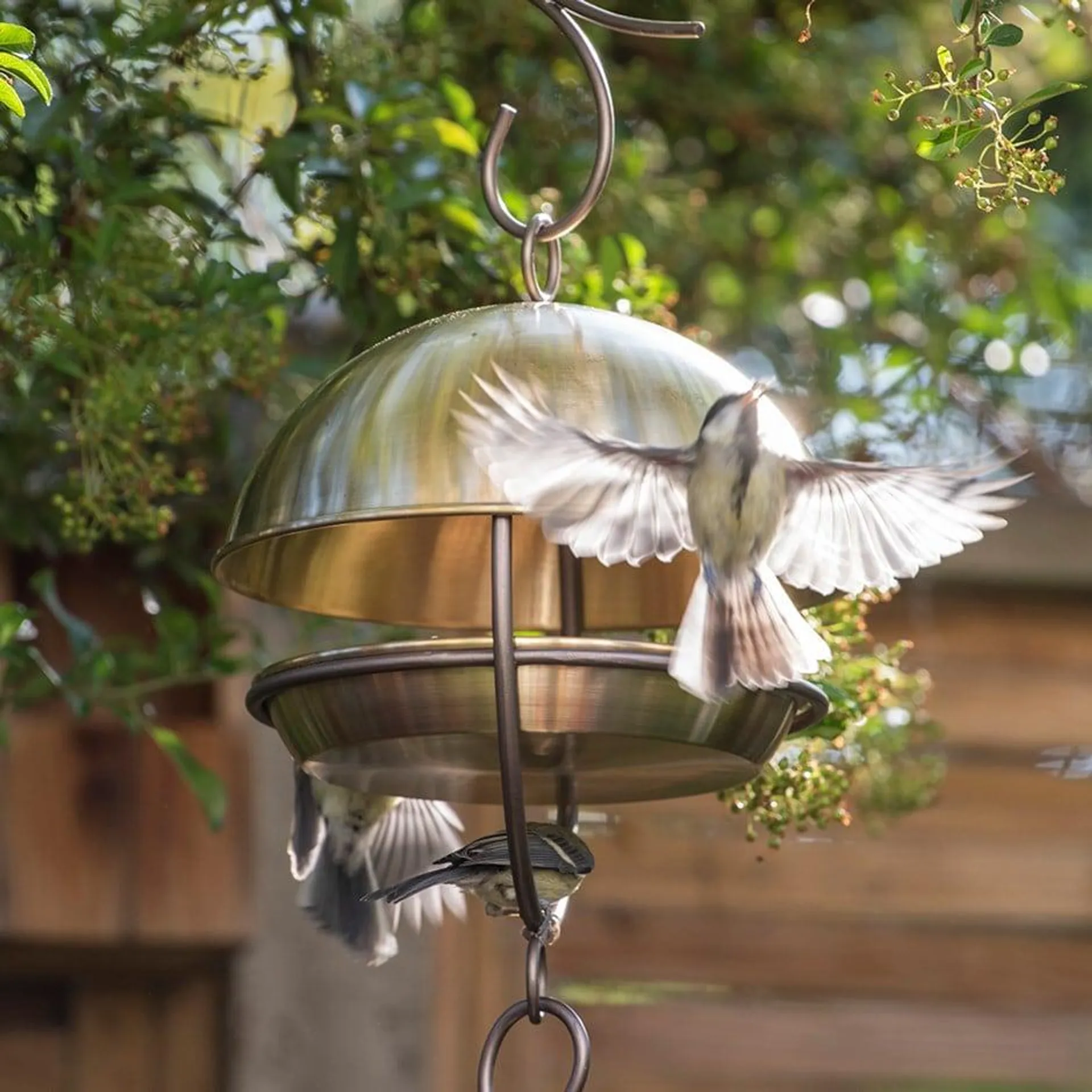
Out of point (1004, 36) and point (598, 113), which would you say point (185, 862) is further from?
point (1004, 36)

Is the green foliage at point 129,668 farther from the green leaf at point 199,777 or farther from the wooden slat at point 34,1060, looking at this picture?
the wooden slat at point 34,1060

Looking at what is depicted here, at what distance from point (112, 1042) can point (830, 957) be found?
880 mm

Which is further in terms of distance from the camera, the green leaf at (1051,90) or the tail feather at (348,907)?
the tail feather at (348,907)

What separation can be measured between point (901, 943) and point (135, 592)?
105 centimetres

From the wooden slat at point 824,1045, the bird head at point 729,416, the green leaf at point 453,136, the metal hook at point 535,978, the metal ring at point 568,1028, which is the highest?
the green leaf at point 453,136

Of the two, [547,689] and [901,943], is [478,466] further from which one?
[901,943]

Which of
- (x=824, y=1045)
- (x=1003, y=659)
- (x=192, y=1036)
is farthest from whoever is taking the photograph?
(x=1003, y=659)

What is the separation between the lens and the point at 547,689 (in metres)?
1.23

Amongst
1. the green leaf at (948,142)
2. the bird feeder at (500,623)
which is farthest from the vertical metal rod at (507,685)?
the green leaf at (948,142)

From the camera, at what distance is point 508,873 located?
1259 millimetres

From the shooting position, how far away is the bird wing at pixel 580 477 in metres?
1.16

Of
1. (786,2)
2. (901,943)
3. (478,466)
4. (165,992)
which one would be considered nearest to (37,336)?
(478,466)

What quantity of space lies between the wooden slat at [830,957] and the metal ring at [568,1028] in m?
1.25

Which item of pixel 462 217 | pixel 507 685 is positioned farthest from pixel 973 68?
pixel 462 217
